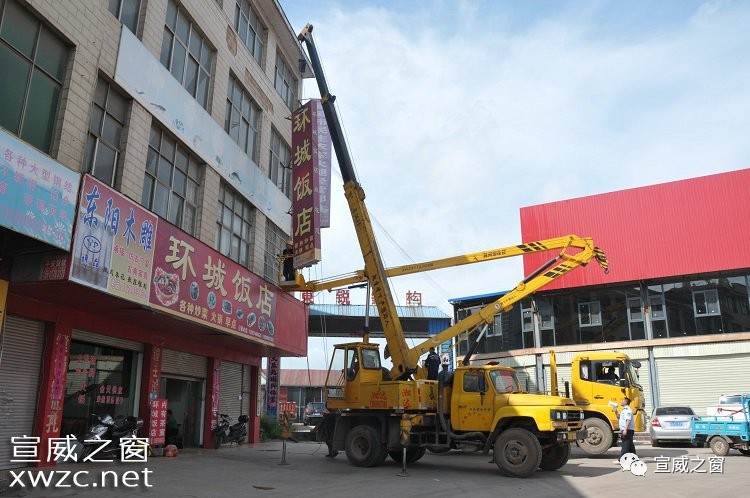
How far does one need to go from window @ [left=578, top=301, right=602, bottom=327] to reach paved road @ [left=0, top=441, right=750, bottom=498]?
12.1m

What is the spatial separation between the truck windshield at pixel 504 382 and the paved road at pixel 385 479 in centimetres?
190

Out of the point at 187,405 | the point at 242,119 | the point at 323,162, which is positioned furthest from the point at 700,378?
the point at 242,119

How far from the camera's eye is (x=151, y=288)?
485 inches

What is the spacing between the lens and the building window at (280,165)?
896 inches

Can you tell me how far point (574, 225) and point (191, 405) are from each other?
65.0 feet

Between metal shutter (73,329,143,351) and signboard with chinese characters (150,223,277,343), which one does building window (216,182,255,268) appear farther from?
metal shutter (73,329,143,351)

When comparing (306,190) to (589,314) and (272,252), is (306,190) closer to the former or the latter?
(272,252)

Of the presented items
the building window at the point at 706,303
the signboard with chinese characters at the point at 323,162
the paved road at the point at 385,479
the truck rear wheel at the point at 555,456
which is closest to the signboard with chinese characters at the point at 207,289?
the signboard with chinese characters at the point at 323,162

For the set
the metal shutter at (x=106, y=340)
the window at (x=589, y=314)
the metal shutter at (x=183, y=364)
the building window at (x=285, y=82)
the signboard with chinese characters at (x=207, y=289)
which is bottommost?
the metal shutter at (x=183, y=364)

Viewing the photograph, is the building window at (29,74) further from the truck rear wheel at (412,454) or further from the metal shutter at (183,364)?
the truck rear wheel at (412,454)

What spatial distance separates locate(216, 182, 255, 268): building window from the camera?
60.0ft

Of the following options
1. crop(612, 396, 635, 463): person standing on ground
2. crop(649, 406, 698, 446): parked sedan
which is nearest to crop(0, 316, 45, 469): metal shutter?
crop(612, 396, 635, 463): person standing on ground

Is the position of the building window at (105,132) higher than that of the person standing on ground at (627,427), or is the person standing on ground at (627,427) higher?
the building window at (105,132)

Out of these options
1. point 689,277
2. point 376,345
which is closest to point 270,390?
point 376,345
